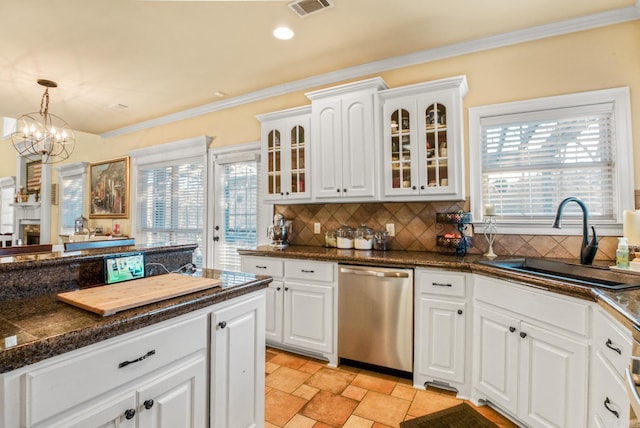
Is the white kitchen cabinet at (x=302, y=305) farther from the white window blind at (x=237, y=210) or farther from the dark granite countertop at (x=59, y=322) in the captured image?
the dark granite countertop at (x=59, y=322)

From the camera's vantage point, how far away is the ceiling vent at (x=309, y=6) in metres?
2.19

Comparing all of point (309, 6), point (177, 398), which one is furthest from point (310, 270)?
point (309, 6)

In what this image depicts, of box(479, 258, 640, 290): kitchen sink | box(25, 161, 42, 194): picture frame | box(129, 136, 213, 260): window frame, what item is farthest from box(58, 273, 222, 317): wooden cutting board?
box(25, 161, 42, 194): picture frame

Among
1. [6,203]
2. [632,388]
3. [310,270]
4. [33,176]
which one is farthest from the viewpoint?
[6,203]

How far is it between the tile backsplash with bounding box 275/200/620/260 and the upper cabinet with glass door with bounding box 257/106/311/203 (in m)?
0.33

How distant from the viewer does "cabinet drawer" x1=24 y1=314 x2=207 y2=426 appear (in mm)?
856

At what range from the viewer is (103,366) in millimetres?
1006

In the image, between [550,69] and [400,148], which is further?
[400,148]

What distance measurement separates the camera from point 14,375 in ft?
2.65

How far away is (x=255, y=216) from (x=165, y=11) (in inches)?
84.9

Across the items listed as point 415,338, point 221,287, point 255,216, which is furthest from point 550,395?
point 255,216

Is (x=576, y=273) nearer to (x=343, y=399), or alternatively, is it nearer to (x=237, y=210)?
(x=343, y=399)

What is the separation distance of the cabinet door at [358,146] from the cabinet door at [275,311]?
41.5 inches

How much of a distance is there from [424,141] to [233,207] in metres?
2.45
